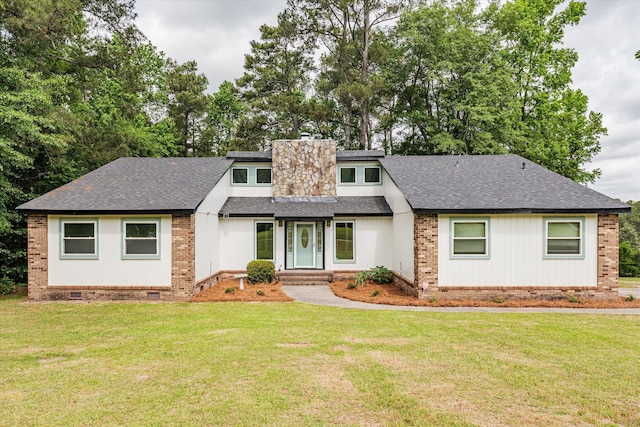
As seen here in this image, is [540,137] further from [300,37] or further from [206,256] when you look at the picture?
[206,256]

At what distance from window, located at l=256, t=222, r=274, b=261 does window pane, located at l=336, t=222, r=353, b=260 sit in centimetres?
Answer: 282

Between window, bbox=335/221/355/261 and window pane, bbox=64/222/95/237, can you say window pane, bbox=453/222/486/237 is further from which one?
window pane, bbox=64/222/95/237

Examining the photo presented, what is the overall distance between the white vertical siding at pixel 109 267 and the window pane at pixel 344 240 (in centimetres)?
682

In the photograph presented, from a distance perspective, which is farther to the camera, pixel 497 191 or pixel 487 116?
pixel 487 116

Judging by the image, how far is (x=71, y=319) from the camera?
9484 mm

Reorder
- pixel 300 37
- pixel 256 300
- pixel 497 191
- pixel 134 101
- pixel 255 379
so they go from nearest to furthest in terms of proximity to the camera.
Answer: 1. pixel 255 379
2. pixel 256 300
3. pixel 497 191
4. pixel 134 101
5. pixel 300 37

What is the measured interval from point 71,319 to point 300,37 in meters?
25.6

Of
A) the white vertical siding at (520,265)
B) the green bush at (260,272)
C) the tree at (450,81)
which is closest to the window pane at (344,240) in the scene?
the green bush at (260,272)

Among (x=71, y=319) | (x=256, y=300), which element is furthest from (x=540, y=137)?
(x=71, y=319)

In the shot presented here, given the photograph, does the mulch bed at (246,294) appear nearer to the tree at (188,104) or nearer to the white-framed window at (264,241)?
the white-framed window at (264,241)

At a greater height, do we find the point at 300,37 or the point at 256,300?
the point at 300,37

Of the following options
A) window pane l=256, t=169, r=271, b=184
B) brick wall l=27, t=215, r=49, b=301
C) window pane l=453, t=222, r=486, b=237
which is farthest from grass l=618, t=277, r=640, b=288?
brick wall l=27, t=215, r=49, b=301

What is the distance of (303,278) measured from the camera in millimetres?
15148

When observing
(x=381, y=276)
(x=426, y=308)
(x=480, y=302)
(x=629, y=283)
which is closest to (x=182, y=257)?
(x=381, y=276)
